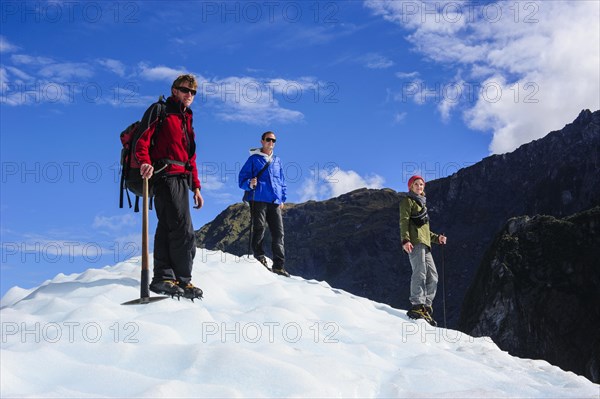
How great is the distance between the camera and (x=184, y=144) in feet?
26.6

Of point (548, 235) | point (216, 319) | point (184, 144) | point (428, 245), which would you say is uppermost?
point (548, 235)

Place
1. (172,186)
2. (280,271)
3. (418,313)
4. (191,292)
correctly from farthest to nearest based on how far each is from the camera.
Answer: (280,271) → (418,313) → (191,292) → (172,186)

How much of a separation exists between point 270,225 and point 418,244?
317 centimetres

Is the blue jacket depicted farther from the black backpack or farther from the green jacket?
the black backpack

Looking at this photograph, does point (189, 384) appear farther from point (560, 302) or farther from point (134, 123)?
point (560, 302)

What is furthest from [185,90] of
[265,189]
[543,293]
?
[543,293]

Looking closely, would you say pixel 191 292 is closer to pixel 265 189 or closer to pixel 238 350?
pixel 238 350

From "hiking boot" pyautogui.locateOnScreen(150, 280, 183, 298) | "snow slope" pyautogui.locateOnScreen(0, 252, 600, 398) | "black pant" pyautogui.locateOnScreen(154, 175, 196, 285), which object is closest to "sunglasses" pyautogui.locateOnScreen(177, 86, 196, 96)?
"black pant" pyautogui.locateOnScreen(154, 175, 196, 285)

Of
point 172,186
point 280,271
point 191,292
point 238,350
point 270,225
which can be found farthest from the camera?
point 270,225

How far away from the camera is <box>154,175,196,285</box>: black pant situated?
7844mm

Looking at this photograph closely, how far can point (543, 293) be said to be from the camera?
86.3 m

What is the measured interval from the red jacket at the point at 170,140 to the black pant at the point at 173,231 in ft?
0.68

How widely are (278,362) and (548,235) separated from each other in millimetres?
96933

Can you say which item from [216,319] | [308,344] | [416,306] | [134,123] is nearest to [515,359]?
[416,306]
